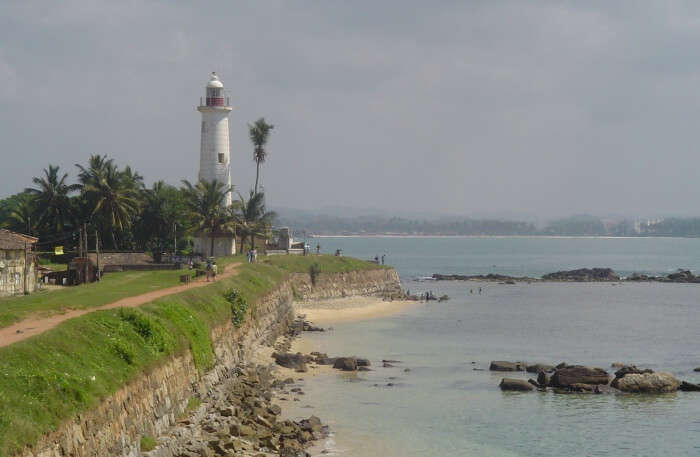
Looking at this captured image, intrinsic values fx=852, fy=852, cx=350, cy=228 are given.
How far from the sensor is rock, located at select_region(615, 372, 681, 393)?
36094 mm

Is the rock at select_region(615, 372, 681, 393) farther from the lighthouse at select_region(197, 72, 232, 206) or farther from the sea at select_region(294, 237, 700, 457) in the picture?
the lighthouse at select_region(197, 72, 232, 206)

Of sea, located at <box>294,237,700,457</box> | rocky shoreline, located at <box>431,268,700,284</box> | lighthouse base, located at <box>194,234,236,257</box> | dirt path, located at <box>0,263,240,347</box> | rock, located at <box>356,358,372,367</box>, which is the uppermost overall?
lighthouse base, located at <box>194,234,236,257</box>

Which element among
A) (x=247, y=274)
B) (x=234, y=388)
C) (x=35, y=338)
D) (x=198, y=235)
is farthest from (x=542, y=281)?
(x=35, y=338)

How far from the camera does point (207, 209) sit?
64.2m

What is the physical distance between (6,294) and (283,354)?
47.9 ft

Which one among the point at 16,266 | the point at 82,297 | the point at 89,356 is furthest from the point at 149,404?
the point at 16,266

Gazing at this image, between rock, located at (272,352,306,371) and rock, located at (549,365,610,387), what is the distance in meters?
11.6

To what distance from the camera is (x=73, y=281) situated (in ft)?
162

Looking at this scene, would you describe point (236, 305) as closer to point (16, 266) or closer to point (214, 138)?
point (16, 266)

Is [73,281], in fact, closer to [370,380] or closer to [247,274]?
[247,274]

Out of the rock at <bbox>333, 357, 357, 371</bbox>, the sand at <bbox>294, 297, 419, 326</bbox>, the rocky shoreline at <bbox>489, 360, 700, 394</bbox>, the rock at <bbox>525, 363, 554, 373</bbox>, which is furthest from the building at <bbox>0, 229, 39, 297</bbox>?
the rock at <bbox>525, 363, 554, 373</bbox>

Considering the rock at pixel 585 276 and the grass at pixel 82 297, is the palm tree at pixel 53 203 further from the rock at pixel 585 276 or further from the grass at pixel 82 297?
the rock at pixel 585 276

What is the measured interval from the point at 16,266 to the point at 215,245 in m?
24.2

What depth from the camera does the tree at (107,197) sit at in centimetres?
6350
